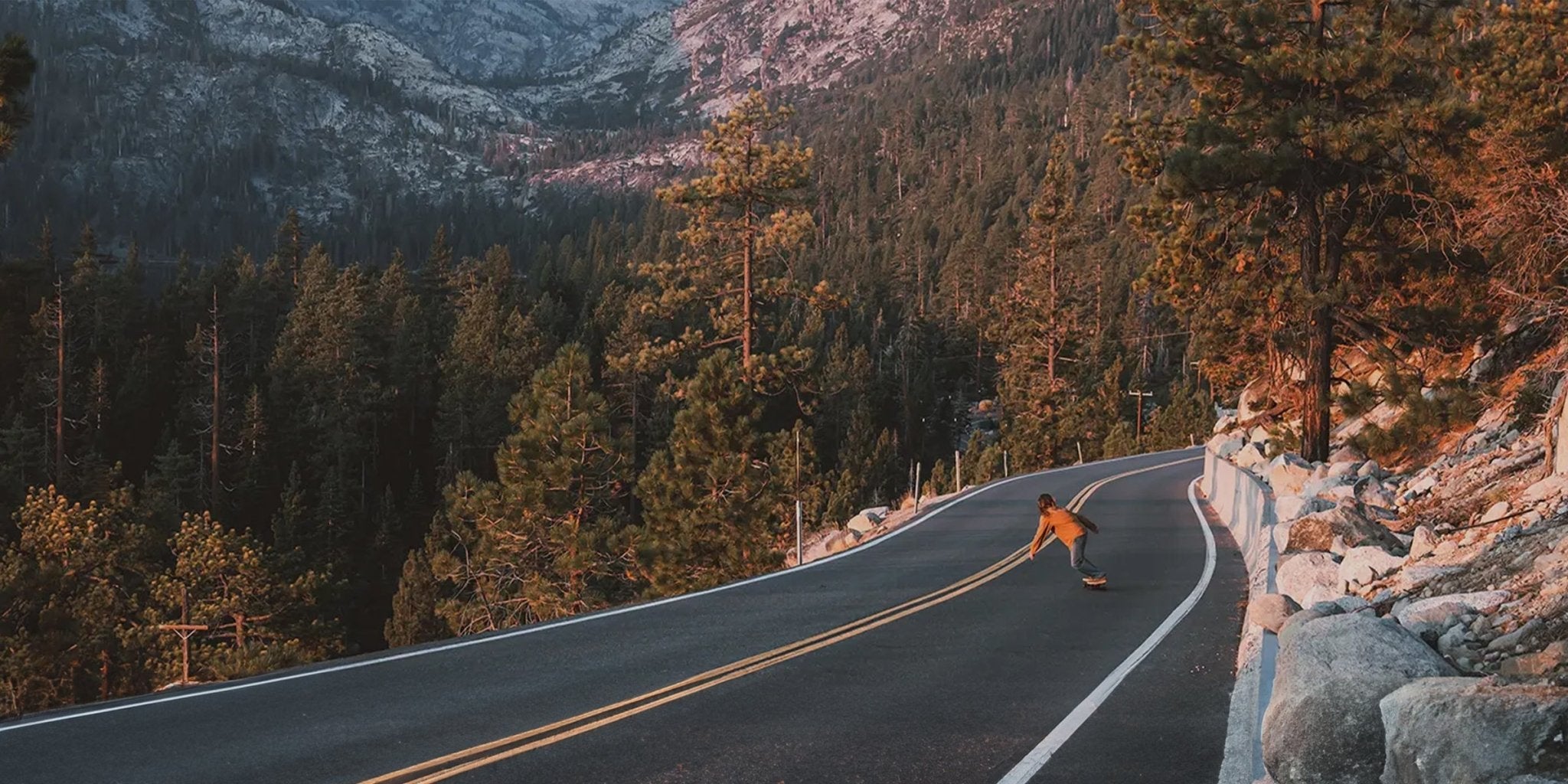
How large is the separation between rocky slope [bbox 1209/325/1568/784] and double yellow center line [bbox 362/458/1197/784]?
13.1 ft

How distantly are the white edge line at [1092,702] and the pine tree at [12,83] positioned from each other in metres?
14.5

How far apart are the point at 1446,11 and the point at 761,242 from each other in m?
18.5

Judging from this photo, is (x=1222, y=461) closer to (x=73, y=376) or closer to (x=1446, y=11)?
(x=1446, y=11)

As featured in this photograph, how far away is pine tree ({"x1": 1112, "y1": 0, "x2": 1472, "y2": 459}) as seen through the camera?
20125 mm

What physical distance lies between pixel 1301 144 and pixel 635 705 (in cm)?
1765

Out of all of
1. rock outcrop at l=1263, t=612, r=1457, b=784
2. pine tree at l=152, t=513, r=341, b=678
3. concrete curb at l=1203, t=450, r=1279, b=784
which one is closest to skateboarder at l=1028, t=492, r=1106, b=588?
concrete curb at l=1203, t=450, r=1279, b=784

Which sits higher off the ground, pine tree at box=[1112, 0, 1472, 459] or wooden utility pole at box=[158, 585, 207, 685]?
pine tree at box=[1112, 0, 1472, 459]

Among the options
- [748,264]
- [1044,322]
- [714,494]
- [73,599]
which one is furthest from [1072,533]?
[1044,322]

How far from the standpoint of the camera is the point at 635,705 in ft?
28.0

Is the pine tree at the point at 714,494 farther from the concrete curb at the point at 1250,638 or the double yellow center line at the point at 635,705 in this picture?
the double yellow center line at the point at 635,705

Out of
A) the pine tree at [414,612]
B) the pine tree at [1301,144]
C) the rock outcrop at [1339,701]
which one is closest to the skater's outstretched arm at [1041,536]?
the rock outcrop at [1339,701]

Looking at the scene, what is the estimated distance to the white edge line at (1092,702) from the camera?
7.00m

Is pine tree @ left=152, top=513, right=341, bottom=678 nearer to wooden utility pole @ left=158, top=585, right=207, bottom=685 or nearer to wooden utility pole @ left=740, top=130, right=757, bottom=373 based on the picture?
wooden utility pole @ left=158, top=585, right=207, bottom=685

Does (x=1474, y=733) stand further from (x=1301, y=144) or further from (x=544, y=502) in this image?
(x=544, y=502)
